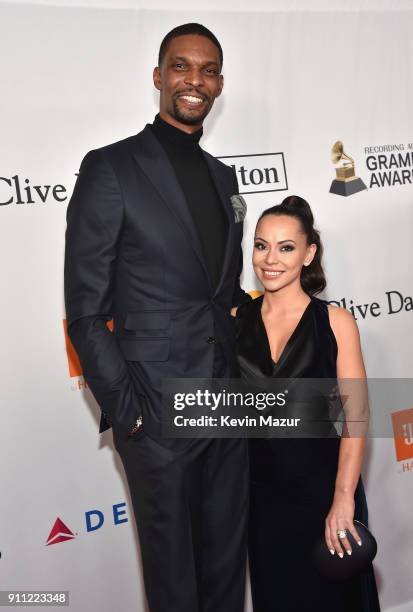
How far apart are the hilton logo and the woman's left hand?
142 cm

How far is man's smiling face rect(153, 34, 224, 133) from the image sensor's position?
2062mm

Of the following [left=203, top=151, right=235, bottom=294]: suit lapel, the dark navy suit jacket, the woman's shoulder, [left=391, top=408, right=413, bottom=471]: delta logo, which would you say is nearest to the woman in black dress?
the woman's shoulder

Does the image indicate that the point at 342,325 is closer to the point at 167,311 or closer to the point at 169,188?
the point at 167,311

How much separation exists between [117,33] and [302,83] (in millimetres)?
862

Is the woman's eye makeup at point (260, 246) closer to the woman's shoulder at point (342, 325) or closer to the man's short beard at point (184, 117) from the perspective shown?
the woman's shoulder at point (342, 325)

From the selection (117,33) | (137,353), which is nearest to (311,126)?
(117,33)

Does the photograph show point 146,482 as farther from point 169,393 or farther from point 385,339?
point 385,339

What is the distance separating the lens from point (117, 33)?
2.64 m

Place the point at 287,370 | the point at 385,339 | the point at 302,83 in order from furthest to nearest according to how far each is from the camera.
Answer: the point at 385,339 < the point at 302,83 < the point at 287,370

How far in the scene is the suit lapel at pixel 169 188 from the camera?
196cm

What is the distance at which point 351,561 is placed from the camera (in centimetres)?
199

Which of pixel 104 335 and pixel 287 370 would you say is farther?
pixel 287 370

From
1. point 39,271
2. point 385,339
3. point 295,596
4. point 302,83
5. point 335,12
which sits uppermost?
point 335,12

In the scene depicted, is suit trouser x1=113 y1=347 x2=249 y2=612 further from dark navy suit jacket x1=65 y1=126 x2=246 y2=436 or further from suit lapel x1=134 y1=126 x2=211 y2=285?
suit lapel x1=134 y1=126 x2=211 y2=285
